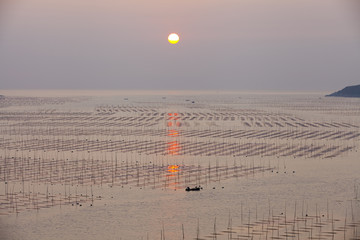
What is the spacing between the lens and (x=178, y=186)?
33531 millimetres

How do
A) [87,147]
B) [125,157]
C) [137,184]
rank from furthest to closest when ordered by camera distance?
[87,147] → [125,157] → [137,184]

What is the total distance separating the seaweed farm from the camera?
25625mm

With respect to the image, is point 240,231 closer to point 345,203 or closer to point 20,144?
point 345,203

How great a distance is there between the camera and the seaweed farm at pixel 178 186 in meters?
25.6

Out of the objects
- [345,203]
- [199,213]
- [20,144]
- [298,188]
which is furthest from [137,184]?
[20,144]

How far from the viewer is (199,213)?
1112 inches

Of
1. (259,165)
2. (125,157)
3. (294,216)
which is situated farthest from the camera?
(125,157)

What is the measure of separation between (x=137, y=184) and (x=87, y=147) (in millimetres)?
16222

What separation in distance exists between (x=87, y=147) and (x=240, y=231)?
26449 millimetres

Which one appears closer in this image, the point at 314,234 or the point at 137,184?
the point at 314,234

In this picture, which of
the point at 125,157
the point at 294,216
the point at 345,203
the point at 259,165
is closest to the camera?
the point at 294,216

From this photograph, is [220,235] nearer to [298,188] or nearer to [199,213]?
[199,213]

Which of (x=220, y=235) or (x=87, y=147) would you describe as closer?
(x=220, y=235)

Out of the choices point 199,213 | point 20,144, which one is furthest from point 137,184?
point 20,144
